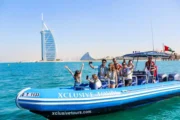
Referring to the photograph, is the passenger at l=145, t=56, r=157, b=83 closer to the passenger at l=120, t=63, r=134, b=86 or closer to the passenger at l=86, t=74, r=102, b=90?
the passenger at l=120, t=63, r=134, b=86

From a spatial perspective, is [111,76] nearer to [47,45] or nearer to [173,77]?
[173,77]

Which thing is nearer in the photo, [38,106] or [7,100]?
[38,106]

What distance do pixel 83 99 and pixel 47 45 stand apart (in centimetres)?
16421

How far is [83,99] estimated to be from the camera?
848 cm

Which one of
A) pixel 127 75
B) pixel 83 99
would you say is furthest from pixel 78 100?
pixel 127 75

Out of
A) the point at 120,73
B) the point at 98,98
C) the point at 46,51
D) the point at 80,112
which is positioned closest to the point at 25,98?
the point at 80,112

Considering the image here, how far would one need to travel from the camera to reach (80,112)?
28.4 ft

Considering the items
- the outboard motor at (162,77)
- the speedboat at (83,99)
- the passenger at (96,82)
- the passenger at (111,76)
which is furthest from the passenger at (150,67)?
the passenger at (96,82)

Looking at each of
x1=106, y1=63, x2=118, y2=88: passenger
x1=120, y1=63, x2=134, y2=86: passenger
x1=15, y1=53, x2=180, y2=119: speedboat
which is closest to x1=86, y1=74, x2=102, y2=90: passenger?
x1=15, y1=53, x2=180, y2=119: speedboat

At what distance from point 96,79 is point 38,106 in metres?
2.53

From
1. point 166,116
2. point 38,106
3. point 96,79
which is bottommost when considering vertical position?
point 166,116

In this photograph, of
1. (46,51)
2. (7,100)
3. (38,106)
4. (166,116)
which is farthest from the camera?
(46,51)

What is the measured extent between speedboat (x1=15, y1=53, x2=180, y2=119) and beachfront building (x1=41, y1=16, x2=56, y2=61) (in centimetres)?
16097

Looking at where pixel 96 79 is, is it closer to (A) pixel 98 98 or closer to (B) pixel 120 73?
(A) pixel 98 98
